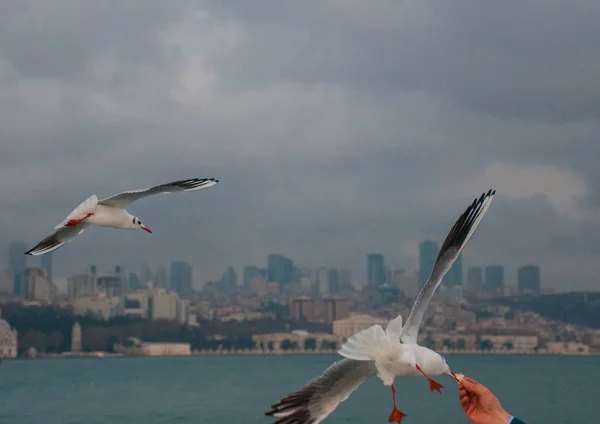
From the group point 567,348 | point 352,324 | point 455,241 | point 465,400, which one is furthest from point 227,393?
point 465,400

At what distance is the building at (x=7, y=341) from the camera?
244 feet

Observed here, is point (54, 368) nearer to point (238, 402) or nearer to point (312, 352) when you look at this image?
point (312, 352)

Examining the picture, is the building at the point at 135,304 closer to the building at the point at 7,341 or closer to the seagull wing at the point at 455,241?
the building at the point at 7,341

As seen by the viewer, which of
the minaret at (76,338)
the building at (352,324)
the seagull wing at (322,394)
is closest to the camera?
the seagull wing at (322,394)

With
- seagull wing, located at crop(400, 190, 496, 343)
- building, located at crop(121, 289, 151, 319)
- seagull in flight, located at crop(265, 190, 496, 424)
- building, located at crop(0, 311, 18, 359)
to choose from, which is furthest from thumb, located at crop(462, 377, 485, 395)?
building, located at crop(121, 289, 151, 319)

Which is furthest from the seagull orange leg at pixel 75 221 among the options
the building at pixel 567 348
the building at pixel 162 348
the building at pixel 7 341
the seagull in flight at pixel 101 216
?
the building at pixel 567 348

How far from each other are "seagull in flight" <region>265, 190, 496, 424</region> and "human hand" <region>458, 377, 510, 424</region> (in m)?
0.82

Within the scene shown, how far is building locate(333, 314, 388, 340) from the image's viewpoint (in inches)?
3086

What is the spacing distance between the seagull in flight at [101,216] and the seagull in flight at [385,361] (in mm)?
1526

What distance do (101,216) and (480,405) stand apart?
381 centimetres

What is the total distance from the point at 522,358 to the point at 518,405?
49.8 m

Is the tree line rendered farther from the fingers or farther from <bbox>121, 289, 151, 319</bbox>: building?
the fingers

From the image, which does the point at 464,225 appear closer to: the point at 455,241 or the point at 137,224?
the point at 455,241

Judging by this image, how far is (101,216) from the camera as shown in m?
5.34
